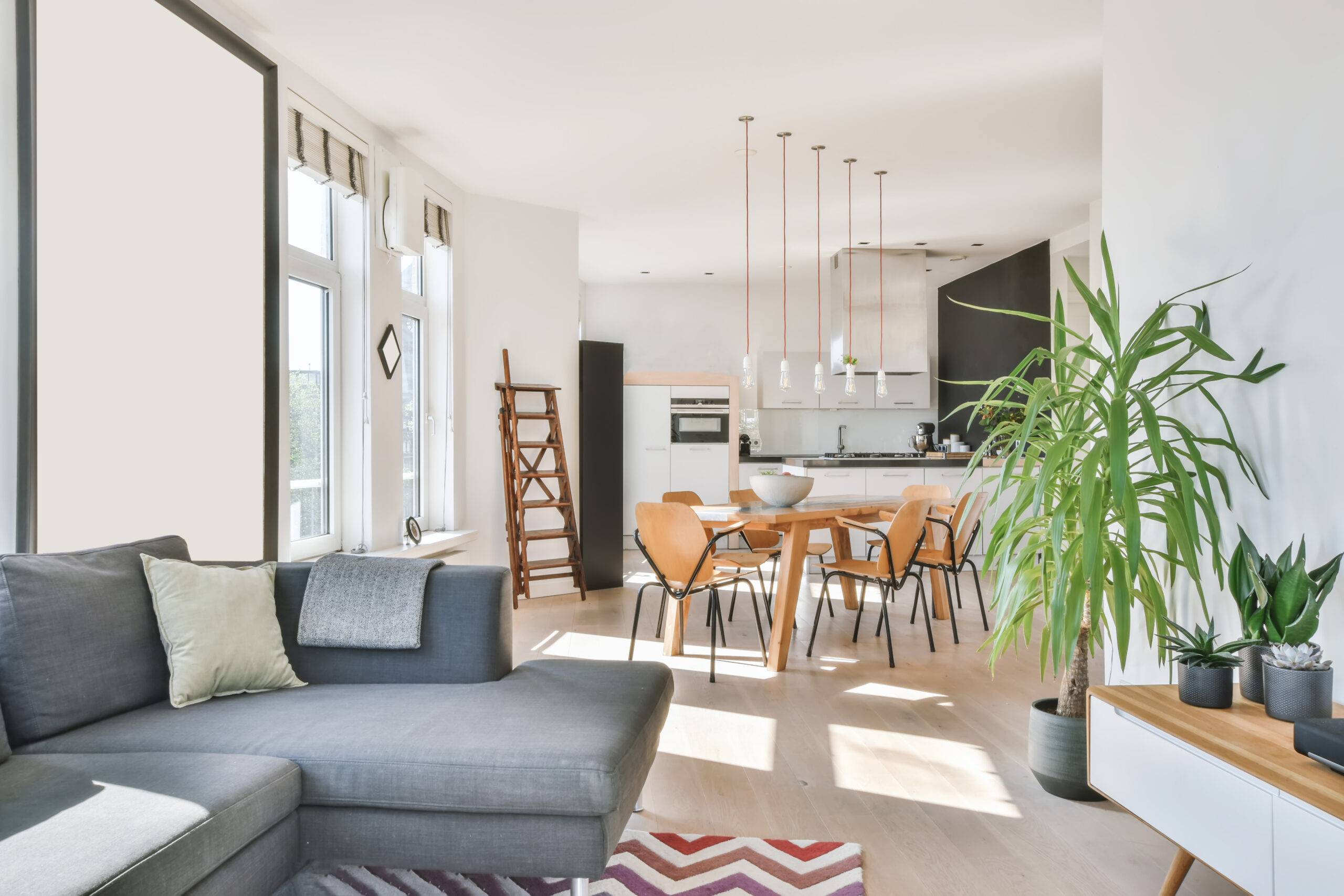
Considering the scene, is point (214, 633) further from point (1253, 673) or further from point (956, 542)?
point (956, 542)

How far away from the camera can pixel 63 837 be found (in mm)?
1461

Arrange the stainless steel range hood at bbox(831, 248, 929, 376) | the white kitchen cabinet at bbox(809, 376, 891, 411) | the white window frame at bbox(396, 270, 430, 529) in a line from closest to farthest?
the white window frame at bbox(396, 270, 430, 529)
the stainless steel range hood at bbox(831, 248, 929, 376)
the white kitchen cabinet at bbox(809, 376, 891, 411)

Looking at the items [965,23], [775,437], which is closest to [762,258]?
[775,437]

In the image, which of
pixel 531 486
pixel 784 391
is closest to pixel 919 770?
pixel 531 486

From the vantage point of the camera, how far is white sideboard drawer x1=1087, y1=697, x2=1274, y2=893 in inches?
62.6

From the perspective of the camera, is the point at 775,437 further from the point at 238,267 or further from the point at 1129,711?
the point at 1129,711

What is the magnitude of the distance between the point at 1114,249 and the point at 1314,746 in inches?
74.8

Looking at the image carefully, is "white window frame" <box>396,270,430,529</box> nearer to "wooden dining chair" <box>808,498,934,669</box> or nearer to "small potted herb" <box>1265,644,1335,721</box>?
"wooden dining chair" <box>808,498,934,669</box>

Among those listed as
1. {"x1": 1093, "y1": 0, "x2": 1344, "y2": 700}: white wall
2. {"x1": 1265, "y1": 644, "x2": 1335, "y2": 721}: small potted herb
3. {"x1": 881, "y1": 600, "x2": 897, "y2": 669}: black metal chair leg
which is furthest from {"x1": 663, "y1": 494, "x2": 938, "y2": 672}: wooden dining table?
{"x1": 1265, "y1": 644, "x2": 1335, "y2": 721}: small potted herb

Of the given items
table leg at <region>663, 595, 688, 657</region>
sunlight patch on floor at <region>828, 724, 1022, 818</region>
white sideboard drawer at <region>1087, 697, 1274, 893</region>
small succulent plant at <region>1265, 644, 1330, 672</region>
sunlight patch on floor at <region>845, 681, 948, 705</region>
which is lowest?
sunlight patch on floor at <region>845, 681, 948, 705</region>

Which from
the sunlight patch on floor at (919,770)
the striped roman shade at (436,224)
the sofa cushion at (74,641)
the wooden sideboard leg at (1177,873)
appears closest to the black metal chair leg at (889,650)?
the sunlight patch on floor at (919,770)

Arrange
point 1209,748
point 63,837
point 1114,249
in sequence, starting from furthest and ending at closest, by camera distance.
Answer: point 1114,249
point 1209,748
point 63,837

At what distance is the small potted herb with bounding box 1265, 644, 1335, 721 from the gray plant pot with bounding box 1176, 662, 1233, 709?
9 cm

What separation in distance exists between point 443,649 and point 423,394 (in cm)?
349
